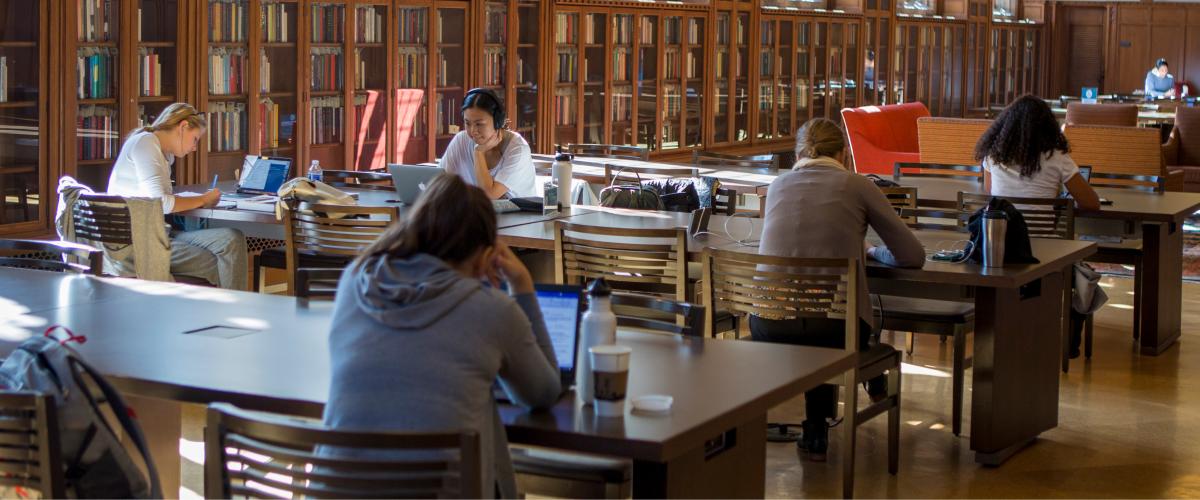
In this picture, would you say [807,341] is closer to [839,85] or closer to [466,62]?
[466,62]

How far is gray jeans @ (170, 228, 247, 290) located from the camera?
5.89 m

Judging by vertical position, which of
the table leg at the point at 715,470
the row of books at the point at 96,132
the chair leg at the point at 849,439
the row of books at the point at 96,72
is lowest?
the chair leg at the point at 849,439

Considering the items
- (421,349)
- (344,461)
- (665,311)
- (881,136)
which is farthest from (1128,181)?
(344,461)

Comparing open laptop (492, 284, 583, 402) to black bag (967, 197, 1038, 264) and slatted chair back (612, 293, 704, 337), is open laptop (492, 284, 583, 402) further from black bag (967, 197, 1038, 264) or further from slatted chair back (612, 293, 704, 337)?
black bag (967, 197, 1038, 264)

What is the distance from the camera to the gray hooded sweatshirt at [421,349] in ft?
8.02

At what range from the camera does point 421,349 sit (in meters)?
2.45

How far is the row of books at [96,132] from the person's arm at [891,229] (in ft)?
13.4

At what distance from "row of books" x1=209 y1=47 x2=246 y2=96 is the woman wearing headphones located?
69.2 inches

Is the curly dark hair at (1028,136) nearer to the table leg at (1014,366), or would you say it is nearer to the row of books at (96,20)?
the table leg at (1014,366)

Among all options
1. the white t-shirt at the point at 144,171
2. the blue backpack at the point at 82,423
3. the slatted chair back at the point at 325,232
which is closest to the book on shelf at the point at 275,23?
the white t-shirt at the point at 144,171

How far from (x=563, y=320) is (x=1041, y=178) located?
13.3ft

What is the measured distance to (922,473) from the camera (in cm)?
471

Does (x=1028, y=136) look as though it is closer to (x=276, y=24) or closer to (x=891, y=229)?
(x=891, y=229)

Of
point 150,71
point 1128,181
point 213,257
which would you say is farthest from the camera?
point 1128,181
